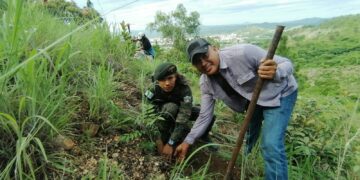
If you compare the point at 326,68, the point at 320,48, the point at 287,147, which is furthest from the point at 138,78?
the point at 320,48

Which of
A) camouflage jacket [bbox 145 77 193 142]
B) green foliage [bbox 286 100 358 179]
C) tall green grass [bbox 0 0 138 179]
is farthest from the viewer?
green foliage [bbox 286 100 358 179]

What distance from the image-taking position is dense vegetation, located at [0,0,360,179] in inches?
69.7

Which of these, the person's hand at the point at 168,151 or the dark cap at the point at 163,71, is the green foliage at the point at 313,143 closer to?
the person's hand at the point at 168,151

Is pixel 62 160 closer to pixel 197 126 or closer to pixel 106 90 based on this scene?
pixel 106 90

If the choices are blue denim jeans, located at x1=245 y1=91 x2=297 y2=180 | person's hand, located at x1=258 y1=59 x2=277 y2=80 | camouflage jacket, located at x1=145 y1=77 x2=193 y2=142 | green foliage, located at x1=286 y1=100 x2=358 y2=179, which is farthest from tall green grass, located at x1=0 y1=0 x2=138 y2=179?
green foliage, located at x1=286 y1=100 x2=358 y2=179

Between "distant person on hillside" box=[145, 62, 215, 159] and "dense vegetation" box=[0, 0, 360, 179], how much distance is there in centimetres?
14

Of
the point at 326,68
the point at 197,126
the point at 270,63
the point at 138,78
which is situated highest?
the point at 270,63

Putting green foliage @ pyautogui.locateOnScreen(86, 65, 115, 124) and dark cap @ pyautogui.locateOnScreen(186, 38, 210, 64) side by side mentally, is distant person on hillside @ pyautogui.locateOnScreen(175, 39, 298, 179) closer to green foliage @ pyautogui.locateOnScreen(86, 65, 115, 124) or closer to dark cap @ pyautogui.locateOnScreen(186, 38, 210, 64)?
dark cap @ pyautogui.locateOnScreen(186, 38, 210, 64)

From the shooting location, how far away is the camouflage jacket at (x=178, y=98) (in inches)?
110

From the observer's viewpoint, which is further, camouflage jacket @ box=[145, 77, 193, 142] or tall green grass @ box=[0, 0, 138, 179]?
camouflage jacket @ box=[145, 77, 193, 142]

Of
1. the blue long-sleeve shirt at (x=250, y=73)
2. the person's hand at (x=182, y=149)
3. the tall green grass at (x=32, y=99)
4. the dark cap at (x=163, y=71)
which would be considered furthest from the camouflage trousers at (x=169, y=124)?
the blue long-sleeve shirt at (x=250, y=73)

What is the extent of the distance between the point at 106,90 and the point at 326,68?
219 feet

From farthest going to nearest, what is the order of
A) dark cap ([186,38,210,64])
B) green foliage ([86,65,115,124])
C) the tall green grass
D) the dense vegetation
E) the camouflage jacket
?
the camouflage jacket → green foliage ([86,65,115,124]) → dark cap ([186,38,210,64]) → the dense vegetation → the tall green grass

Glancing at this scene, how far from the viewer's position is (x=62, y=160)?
2.05m
